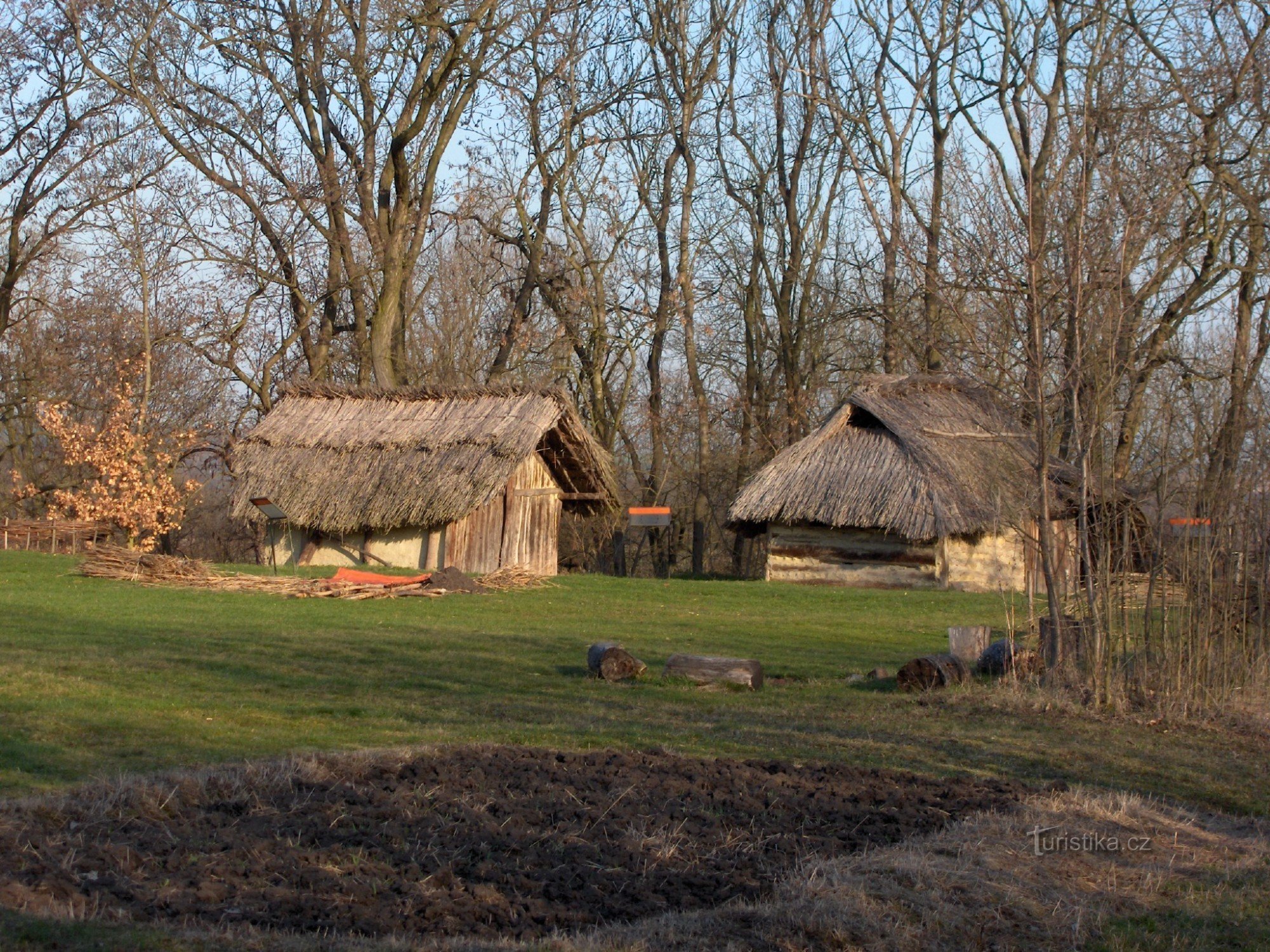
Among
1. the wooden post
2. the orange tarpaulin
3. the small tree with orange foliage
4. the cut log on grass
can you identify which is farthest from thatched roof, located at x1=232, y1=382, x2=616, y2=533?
the cut log on grass

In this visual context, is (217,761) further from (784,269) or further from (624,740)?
(784,269)

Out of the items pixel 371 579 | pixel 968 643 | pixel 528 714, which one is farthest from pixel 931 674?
pixel 371 579

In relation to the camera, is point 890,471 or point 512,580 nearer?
point 512,580

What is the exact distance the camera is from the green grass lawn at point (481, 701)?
312 inches

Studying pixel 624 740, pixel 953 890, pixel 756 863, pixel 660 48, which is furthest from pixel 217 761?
pixel 660 48

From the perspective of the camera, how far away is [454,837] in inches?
225

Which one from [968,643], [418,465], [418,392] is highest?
[418,392]

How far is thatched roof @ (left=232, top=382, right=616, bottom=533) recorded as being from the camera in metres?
25.6

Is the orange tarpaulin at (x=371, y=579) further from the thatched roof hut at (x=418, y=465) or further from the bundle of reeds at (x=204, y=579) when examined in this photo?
the thatched roof hut at (x=418, y=465)

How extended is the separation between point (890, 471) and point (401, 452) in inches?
405

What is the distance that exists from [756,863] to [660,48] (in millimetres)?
32910

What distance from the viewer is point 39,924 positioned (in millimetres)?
4242

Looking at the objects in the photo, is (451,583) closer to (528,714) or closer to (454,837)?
(528,714)

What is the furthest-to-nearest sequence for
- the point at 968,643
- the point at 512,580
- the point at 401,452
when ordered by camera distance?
the point at 401,452, the point at 512,580, the point at 968,643
